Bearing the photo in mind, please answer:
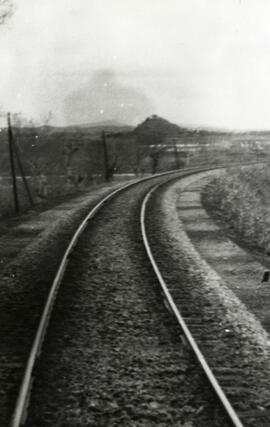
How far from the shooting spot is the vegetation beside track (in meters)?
17.2

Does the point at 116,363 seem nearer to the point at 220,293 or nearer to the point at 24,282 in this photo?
the point at 220,293

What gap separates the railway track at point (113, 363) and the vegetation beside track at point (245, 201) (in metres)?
6.76

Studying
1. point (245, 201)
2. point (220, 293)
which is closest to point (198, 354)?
point (220, 293)

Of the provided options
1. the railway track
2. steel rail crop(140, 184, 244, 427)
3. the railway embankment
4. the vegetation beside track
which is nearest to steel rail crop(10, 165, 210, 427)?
the railway track

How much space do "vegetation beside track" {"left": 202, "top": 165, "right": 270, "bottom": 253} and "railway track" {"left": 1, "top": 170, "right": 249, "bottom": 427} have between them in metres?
6.76

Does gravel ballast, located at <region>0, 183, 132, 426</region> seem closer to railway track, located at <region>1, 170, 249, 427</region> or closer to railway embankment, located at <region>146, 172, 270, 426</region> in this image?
railway track, located at <region>1, 170, 249, 427</region>

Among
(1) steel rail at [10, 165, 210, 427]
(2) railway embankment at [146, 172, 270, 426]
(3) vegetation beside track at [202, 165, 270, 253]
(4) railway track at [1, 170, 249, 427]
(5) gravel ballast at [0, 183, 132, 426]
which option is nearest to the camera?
(1) steel rail at [10, 165, 210, 427]

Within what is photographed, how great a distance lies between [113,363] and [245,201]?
64.8 feet

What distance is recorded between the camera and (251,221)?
19.0 meters

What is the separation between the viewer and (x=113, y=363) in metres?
6.67

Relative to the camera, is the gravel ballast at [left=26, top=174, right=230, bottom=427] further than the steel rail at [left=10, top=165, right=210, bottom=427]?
Yes

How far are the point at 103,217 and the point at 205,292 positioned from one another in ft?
29.8

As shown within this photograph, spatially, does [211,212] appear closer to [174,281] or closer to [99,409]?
[174,281]

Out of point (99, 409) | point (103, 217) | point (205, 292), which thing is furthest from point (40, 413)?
point (103, 217)
